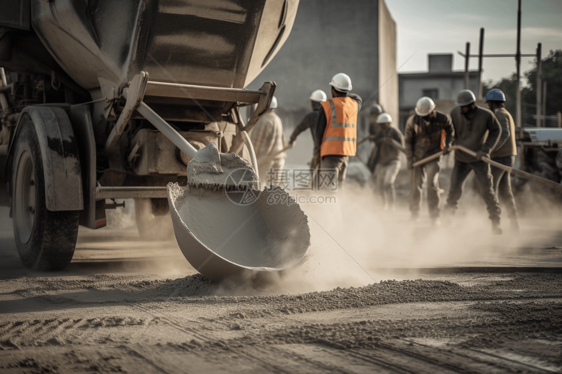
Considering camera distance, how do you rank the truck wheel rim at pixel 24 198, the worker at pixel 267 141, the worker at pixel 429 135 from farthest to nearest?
the worker at pixel 267 141
the worker at pixel 429 135
the truck wheel rim at pixel 24 198

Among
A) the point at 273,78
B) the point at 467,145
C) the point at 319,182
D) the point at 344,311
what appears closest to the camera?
the point at 344,311

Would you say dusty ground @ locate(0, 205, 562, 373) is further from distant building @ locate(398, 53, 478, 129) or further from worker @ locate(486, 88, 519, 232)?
distant building @ locate(398, 53, 478, 129)

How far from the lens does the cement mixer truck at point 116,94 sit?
4.71 meters

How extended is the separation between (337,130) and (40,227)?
11.5 feet

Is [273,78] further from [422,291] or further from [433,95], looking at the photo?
[433,95]

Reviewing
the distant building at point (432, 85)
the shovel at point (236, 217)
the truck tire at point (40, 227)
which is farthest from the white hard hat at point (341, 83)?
the distant building at point (432, 85)

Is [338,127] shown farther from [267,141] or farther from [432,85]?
[432,85]

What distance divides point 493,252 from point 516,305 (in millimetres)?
2759

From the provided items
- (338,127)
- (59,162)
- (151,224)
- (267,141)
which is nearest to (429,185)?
(338,127)

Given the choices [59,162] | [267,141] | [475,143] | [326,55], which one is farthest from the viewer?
[326,55]

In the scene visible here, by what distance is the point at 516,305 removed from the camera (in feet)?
11.5

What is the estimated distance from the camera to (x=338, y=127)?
6961mm

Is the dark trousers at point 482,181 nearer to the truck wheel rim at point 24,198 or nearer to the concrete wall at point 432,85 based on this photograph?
the truck wheel rim at point 24,198

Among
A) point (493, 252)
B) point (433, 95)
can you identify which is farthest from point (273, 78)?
point (433, 95)
